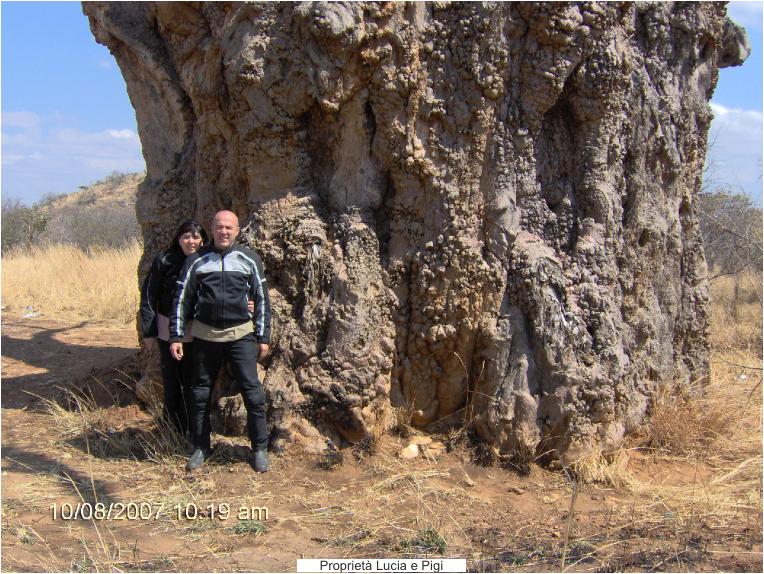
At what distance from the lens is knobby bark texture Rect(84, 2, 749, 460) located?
15.9 feet

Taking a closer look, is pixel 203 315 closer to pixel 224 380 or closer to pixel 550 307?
pixel 224 380

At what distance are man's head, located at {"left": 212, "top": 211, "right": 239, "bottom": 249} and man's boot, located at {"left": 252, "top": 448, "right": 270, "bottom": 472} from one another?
4.46ft

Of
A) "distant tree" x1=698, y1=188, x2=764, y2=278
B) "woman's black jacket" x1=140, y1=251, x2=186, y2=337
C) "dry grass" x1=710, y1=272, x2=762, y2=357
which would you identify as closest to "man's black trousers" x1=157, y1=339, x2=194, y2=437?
"woman's black jacket" x1=140, y1=251, x2=186, y2=337

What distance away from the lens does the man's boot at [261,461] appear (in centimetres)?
469

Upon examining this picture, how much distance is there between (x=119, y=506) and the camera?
14.1 feet

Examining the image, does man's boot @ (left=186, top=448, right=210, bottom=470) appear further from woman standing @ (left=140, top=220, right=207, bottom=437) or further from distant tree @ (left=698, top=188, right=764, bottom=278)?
distant tree @ (left=698, top=188, right=764, bottom=278)

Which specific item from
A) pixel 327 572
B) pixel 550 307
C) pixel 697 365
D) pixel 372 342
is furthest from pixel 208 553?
pixel 697 365

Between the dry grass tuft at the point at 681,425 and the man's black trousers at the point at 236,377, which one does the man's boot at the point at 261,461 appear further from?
the dry grass tuft at the point at 681,425

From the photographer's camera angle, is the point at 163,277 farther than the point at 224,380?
No

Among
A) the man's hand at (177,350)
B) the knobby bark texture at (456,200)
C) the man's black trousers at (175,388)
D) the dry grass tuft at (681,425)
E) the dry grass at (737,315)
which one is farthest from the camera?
the dry grass at (737,315)

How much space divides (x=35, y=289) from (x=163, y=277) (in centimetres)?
817
